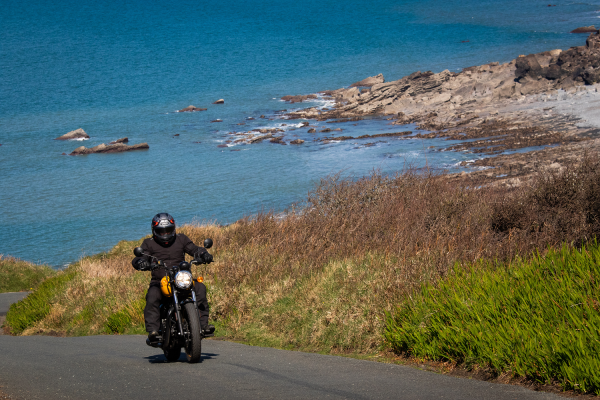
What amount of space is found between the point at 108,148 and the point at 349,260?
61.7 metres

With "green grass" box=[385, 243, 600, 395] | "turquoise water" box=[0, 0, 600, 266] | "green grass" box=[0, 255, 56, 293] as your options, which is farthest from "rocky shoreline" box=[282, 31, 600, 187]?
"green grass" box=[385, 243, 600, 395]

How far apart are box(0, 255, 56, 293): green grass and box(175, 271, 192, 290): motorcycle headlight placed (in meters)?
20.3

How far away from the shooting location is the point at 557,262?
341 inches

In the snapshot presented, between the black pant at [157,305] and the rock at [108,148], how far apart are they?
63.0 metres

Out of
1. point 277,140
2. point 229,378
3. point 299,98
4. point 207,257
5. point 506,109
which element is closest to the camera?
point 229,378

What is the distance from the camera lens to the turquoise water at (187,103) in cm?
4500

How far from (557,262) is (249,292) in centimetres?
579

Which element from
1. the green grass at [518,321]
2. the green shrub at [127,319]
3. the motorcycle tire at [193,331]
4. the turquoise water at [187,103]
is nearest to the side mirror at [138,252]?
the motorcycle tire at [193,331]

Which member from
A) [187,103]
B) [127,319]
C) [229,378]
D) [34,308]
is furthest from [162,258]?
[187,103]

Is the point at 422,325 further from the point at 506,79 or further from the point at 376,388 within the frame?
the point at 506,79

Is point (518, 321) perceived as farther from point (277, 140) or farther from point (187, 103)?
point (187, 103)

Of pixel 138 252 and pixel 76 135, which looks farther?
pixel 76 135

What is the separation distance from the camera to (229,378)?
7.26m

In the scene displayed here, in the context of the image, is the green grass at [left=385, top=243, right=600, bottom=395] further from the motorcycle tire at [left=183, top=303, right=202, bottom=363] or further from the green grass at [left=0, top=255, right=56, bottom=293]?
the green grass at [left=0, top=255, right=56, bottom=293]
